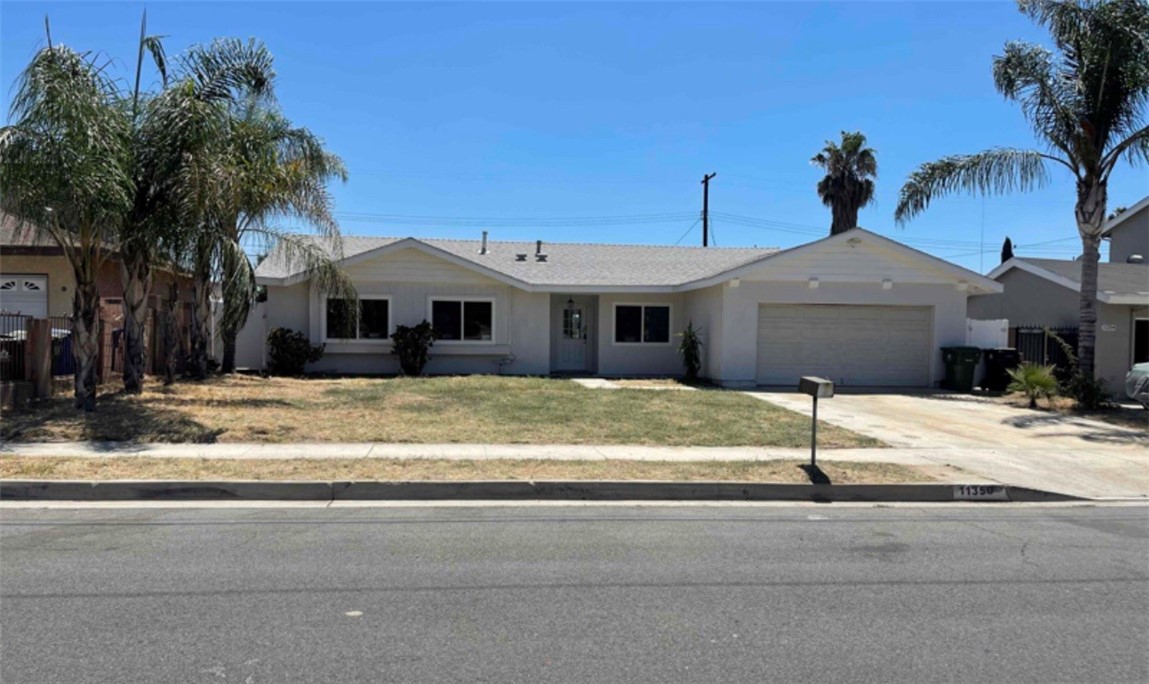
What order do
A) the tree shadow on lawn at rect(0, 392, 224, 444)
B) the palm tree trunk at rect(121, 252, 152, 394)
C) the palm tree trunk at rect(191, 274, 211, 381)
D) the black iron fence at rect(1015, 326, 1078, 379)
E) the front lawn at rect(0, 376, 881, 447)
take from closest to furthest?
1. the tree shadow on lawn at rect(0, 392, 224, 444)
2. the front lawn at rect(0, 376, 881, 447)
3. the palm tree trunk at rect(121, 252, 152, 394)
4. the palm tree trunk at rect(191, 274, 211, 381)
5. the black iron fence at rect(1015, 326, 1078, 379)

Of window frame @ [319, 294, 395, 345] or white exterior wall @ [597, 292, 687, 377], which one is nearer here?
window frame @ [319, 294, 395, 345]

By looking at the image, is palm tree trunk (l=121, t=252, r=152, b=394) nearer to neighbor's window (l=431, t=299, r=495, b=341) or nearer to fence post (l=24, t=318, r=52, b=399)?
fence post (l=24, t=318, r=52, b=399)

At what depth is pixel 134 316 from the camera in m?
14.6

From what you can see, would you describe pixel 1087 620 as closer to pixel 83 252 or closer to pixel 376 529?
pixel 376 529

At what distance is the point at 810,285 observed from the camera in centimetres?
2053

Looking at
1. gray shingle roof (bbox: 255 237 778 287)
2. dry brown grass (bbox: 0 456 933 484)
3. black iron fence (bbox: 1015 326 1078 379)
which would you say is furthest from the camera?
gray shingle roof (bbox: 255 237 778 287)

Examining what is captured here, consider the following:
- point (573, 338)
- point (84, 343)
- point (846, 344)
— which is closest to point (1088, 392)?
point (846, 344)

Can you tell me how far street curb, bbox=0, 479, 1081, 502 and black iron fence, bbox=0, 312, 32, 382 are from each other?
18.0 feet

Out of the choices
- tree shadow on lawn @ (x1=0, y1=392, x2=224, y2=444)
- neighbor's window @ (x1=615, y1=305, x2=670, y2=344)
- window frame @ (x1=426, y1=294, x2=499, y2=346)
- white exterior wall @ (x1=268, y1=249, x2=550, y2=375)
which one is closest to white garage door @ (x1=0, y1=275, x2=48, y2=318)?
white exterior wall @ (x1=268, y1=249, x2=550, y2=375)

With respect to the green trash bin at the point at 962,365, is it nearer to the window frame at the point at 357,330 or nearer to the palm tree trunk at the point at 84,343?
the window frame at the point at 357,330

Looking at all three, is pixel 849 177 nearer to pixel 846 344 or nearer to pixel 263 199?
pixel 846 344

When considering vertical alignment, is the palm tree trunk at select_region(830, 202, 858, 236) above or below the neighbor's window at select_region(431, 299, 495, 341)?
above

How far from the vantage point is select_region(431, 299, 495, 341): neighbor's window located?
878 inches

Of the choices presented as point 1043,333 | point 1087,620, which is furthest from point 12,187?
point 1043,333
